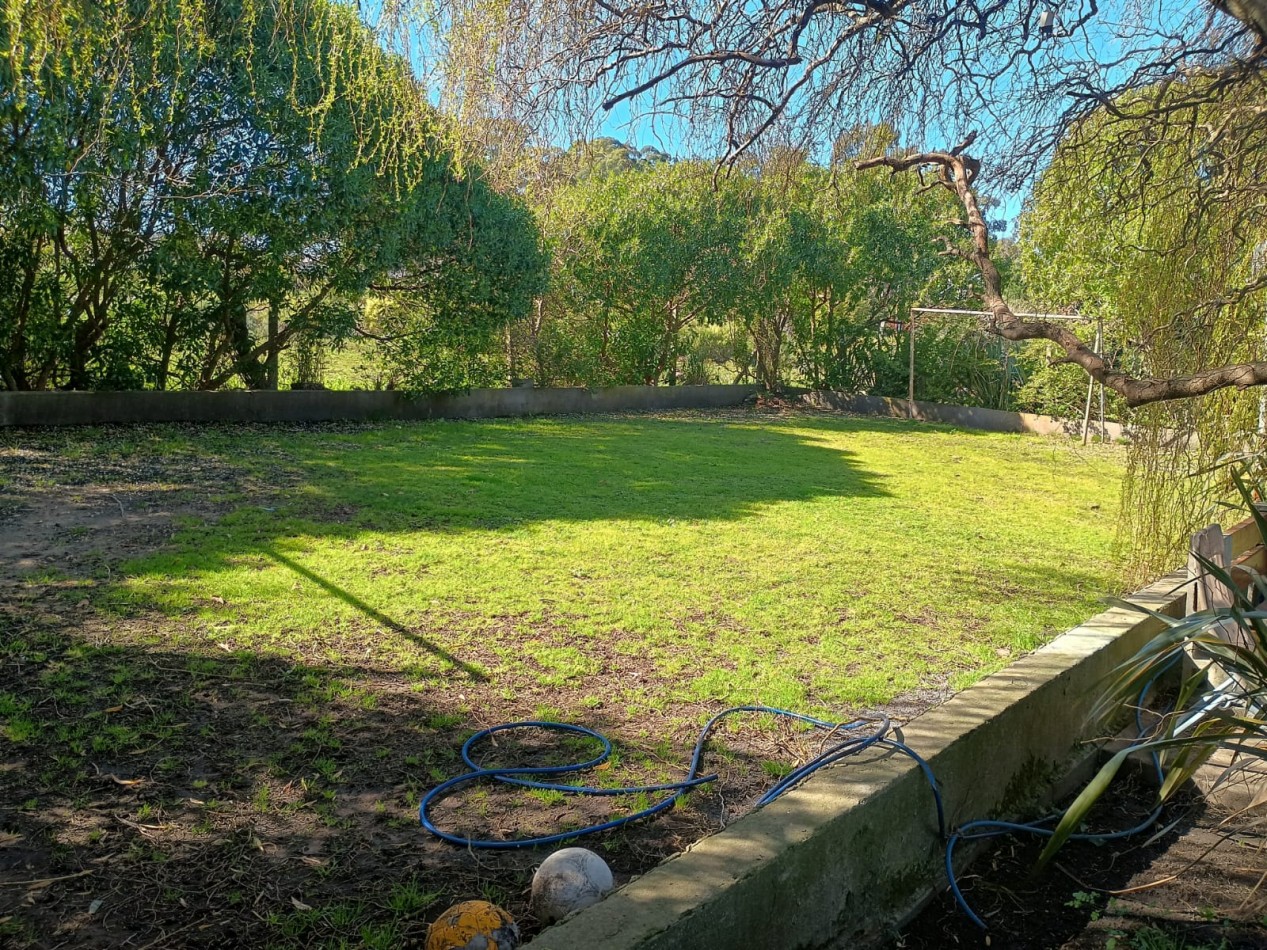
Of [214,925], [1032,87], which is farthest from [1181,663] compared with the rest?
[214,925]

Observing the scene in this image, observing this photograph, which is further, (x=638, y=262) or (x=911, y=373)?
(x=911, y=373)

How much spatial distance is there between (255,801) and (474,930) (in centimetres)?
124

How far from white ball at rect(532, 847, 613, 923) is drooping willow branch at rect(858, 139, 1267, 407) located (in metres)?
2.42

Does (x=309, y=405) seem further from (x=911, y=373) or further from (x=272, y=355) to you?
(x=911, y=373)

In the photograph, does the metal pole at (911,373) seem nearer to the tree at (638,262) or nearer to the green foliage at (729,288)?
the green foliage at (729,288)

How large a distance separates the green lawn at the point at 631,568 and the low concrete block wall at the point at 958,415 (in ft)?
18.0

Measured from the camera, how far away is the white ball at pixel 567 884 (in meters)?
2.73

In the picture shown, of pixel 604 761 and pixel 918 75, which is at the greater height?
pixel 918 75

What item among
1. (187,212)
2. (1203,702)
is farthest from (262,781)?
(187,212)

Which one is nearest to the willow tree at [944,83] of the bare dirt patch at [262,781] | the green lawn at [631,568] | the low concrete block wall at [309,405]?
the green lawn at [631,568]

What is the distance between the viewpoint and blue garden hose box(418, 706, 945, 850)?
3270 millimetres

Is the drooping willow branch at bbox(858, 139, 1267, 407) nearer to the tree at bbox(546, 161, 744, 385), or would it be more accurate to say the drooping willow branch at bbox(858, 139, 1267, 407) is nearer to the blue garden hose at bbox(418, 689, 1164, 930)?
the blue garden hose at bbox(418, 689, 1164, 930)

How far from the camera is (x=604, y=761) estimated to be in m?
3.86

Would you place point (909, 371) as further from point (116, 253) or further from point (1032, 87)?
point (1032, 87)
